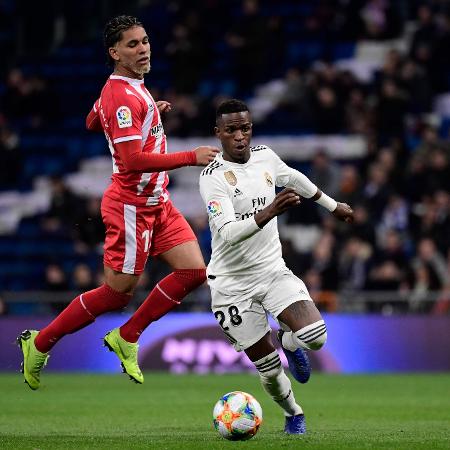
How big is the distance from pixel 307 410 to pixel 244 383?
11.0ft

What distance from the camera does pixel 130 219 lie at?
381 inches

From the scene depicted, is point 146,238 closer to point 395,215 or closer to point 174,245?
point 174,245

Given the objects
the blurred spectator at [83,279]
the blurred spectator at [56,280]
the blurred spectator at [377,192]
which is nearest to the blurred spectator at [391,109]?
the blurred spectator at [377,192]

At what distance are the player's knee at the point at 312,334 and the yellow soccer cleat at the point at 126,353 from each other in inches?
52.5

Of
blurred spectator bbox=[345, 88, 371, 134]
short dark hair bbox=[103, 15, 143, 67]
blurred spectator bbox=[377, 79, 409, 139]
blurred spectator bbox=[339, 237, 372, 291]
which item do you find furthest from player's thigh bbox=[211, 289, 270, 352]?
blurred spectator bbox=[345, 88, 371, 134]

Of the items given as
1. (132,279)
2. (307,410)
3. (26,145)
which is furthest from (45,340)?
(26,145)

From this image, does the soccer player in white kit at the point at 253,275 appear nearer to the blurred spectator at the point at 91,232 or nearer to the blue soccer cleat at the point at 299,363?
the blue soccer cleat at the point at 299,363

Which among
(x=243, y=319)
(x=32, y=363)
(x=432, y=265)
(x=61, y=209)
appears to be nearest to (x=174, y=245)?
(x=243, y=319)

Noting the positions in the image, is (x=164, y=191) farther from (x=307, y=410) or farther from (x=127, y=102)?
(x=307, y=410)

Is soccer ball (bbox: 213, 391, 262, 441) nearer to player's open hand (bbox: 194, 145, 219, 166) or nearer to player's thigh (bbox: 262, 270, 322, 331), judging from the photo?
player's thigh (bbox: 262, 270, 322, 331)

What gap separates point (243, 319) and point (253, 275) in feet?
1.06

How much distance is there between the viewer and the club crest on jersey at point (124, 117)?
938 centimetres

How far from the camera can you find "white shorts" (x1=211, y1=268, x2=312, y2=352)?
9.28 meters

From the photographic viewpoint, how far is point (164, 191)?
9.93 meters
